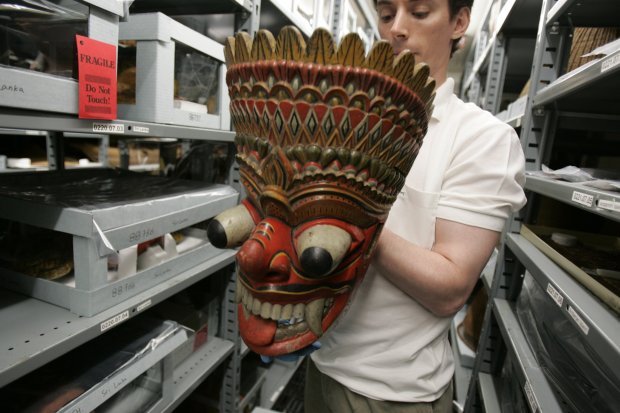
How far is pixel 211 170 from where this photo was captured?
1.78m

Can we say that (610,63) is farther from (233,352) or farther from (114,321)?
(233,352)

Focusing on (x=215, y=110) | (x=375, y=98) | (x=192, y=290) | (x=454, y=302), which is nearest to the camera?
(x=375, y=98)

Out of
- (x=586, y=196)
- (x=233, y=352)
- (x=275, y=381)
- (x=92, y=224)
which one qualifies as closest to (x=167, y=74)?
(x=92, y=224)

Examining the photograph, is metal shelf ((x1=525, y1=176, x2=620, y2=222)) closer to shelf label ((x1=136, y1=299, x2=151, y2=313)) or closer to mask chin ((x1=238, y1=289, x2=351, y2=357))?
mask chin ((x1=238, y1=289, x2=351, y2=357))

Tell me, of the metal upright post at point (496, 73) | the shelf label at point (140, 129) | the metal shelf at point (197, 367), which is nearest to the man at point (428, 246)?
the shelf label at point (140, 129)

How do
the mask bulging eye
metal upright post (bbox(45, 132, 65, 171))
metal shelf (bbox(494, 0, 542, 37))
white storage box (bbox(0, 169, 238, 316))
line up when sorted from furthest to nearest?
1. metal shelf (bbox(494, 0, 542, 37))
2. metal upright post (bbox(45, 132, 65, 171))
3. white storage box (bbox(0, 169, 238, 316))
4. the mask bulging eye

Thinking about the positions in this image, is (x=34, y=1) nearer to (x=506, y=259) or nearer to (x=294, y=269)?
(x=294, y=269)

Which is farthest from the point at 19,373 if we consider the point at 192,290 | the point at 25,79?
the point at 192,290

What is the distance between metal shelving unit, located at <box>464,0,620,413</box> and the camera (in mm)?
753

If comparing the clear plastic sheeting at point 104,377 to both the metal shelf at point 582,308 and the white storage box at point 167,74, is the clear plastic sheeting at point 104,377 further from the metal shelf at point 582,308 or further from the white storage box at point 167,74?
the metal shelf at point 582,308

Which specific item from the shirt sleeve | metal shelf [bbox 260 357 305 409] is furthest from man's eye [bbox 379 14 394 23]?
metal shelf [bbox 260 357 305 409]

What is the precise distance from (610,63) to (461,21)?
1.05 ft

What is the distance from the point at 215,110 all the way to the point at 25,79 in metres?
0.80

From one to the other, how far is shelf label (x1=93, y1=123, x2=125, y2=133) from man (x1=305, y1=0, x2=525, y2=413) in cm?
68
